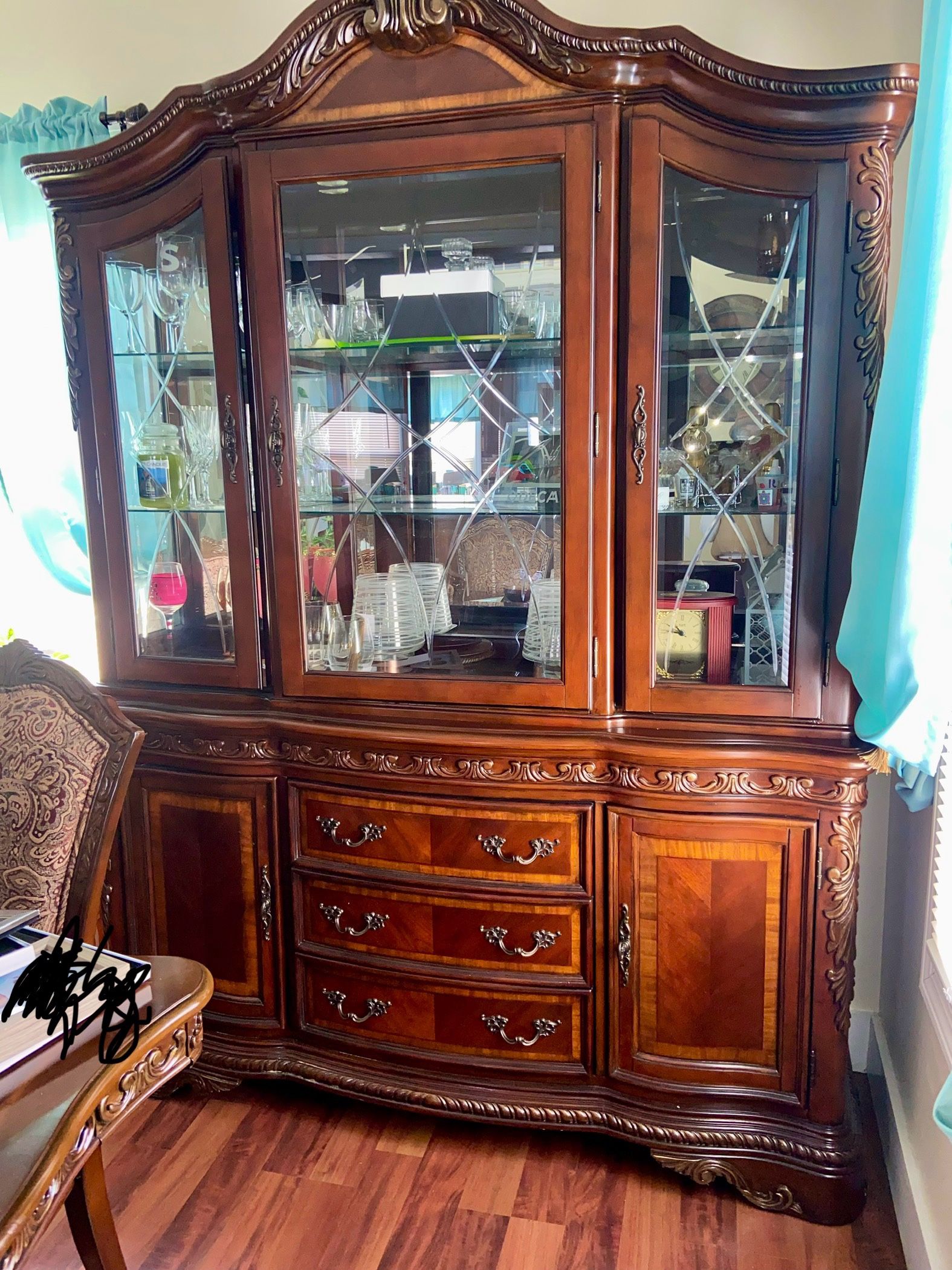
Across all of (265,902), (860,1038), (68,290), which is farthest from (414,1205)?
(68,290)

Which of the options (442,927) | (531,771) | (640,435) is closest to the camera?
(640,435)

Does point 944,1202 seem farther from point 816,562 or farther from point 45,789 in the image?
point 45,789

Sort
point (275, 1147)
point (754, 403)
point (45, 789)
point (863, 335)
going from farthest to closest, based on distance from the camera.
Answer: point (275, 1147)
point (754, 403)
point (863, 335)
point (45, 789)

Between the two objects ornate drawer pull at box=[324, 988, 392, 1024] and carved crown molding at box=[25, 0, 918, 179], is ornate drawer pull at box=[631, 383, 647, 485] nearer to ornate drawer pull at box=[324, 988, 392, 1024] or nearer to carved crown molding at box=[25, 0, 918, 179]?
carved crown molding at box=[25, 0, 918, 179]

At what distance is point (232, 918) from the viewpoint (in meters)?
1.99

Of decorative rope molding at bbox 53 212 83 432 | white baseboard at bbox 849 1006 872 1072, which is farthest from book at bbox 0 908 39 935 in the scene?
white baseboard at bbox 849 1006 872 1072

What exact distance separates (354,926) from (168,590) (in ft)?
2.56

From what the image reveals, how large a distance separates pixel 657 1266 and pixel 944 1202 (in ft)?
1.55

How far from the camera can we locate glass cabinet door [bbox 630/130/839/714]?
1.60 metres

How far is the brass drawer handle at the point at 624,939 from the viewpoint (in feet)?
5.73

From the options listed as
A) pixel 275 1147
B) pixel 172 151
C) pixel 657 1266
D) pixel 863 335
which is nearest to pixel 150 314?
pixel 172 151

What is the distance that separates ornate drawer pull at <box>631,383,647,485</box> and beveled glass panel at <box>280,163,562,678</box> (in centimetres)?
13

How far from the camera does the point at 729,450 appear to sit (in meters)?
1.68

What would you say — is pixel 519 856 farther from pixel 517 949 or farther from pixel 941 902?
pixel 941 902
